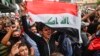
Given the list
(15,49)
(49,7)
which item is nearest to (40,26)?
(49,7)

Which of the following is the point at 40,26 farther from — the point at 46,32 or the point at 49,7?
the point at 49,7

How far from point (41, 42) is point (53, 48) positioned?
0.83 feet

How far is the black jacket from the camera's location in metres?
9.00

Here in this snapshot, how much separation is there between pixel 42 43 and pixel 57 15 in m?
0.74

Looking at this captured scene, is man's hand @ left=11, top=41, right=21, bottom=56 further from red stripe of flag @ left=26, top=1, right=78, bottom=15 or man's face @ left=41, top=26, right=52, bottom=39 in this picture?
red stripe of flag @ left=26, top=1, right=78, bottom=15

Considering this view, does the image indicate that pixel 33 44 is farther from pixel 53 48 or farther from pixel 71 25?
pixel 71 25

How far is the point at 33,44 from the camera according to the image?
8805 mm

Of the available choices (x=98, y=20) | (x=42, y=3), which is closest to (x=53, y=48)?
(x=42, y=3)

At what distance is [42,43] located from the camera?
905cm

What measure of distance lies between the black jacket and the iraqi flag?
8.5 inches

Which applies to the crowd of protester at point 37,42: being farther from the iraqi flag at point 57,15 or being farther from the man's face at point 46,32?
the iraqi flag at point 57,15

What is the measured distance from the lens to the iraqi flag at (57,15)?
30.1ft

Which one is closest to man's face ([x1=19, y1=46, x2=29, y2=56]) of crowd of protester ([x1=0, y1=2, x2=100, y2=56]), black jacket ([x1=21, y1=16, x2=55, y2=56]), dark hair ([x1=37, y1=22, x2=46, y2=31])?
crowd of protester ([x1=0, y1=2, x2=100, y2=56])

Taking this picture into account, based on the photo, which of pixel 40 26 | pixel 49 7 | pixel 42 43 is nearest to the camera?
pixel 42 43
